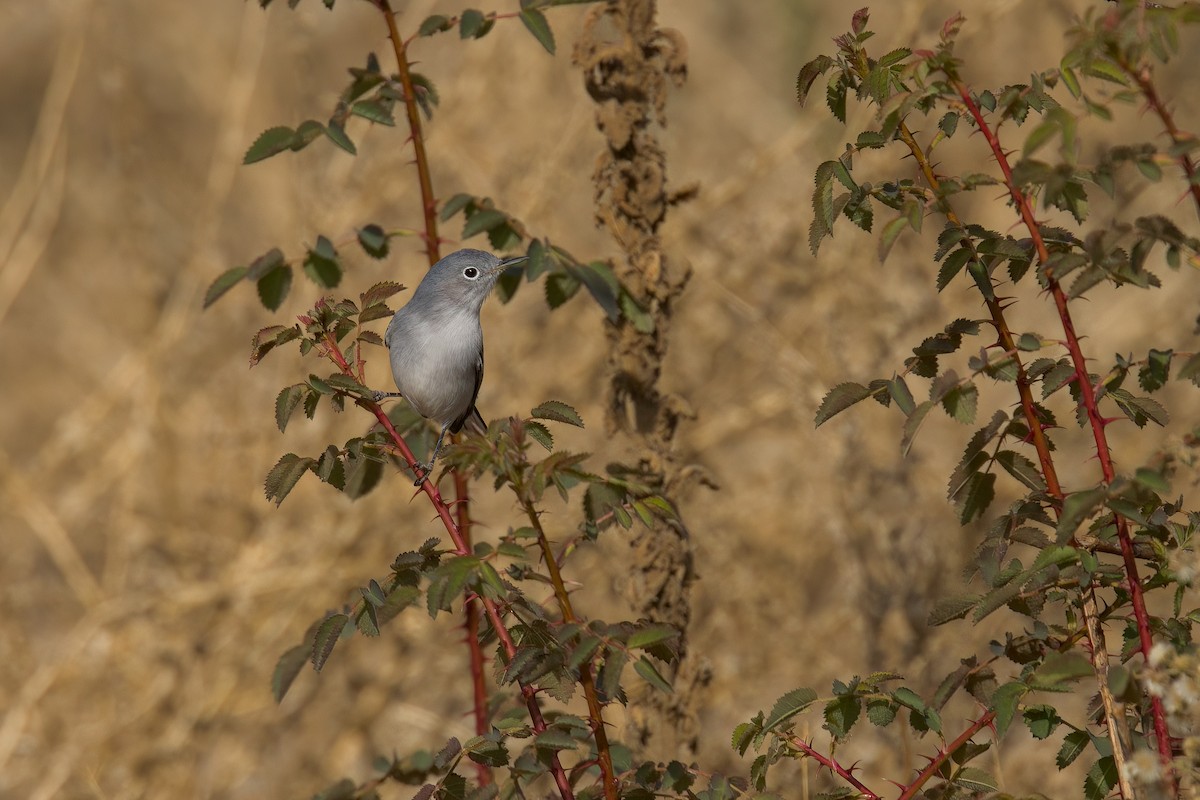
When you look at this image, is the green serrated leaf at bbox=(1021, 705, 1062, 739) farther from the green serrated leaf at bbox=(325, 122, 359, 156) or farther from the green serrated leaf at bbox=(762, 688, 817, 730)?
the green serrated leaf at bbox=(325, 122, 359, 156)

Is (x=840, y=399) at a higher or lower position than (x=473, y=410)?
lower

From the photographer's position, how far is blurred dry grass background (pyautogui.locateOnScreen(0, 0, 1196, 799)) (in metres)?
4.99

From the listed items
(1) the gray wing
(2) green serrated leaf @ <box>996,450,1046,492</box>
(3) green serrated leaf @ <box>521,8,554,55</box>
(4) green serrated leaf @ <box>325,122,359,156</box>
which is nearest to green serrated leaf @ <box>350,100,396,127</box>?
(4) green serrated leaf @ <box>325,122,359,156</box>

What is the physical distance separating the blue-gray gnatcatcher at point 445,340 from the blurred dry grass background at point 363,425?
1.81 meters

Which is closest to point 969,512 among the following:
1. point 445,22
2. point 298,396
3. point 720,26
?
point 298,396

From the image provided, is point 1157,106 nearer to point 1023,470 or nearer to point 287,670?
point 1023,470

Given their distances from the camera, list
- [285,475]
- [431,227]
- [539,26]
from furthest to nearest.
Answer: [431,227]
[539,26]
[285,475]

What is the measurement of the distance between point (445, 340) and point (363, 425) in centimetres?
303

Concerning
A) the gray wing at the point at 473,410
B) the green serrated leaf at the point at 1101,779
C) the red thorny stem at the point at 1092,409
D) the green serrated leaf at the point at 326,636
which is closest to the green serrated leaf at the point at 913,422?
the red thorny stem at the point at 1092,409

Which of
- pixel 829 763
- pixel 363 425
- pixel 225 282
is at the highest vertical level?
pixel 363 425

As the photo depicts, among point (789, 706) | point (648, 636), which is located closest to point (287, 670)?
point (648, 636)

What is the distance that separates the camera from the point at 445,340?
9.36 feet

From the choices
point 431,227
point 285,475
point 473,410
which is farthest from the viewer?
point 473,410

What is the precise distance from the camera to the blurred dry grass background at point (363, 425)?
499 cm
